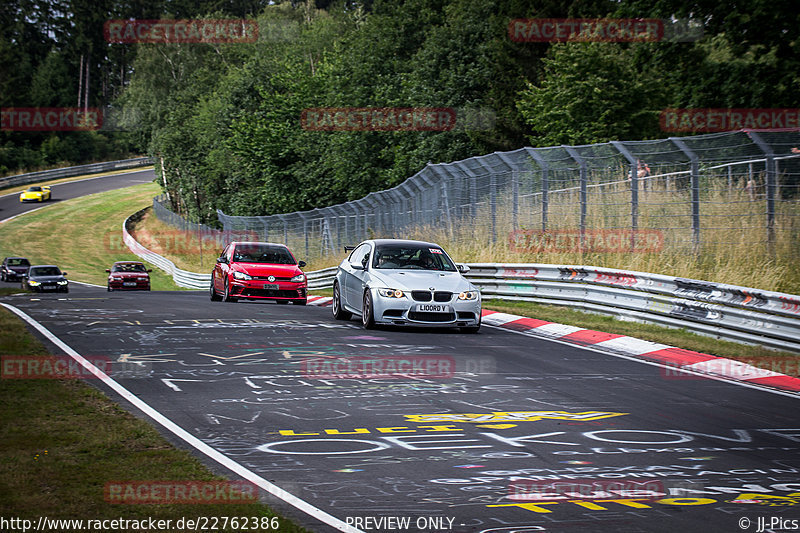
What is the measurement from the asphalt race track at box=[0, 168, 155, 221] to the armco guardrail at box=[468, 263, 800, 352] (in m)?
64.1

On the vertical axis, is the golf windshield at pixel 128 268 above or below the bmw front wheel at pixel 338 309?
above

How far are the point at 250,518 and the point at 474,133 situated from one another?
126 feet

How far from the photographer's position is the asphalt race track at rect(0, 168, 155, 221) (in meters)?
79.3

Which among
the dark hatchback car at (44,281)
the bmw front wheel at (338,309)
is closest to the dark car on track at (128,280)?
the dark hatchback car at (44,281)

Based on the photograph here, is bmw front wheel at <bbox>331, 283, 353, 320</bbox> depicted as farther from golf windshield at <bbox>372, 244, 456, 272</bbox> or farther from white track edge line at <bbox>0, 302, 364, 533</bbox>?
white track edge line at <bbox>0, 302, 364, 533</bbox>

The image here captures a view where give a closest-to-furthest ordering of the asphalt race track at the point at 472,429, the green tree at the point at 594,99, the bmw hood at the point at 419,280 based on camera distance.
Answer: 1. the asphalt race track at the point at 472,429
2. the bmw hood at the point at 419,280
3. the green tree at the point at 594,99

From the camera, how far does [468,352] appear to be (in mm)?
12352

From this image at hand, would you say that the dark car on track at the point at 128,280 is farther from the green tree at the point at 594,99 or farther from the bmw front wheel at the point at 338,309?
the bmw front wheel at the point at 338,309

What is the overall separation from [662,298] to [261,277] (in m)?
9.95

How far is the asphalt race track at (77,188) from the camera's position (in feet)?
260

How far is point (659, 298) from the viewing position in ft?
48.4

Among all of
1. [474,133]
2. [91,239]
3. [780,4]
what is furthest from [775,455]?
[91,239]

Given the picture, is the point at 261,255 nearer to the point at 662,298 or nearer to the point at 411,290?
the point at 411,290

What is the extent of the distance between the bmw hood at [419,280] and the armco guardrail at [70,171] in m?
83.4
